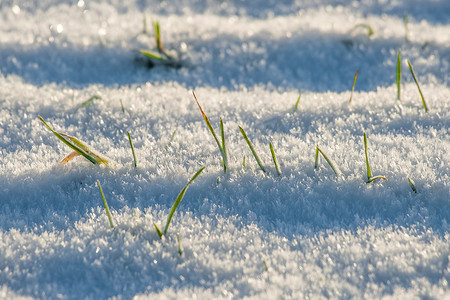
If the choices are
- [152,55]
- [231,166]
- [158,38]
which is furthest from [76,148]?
[158,38]

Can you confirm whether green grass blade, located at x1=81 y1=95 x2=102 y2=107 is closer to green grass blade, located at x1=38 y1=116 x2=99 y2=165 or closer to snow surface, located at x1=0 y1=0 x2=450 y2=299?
snow surface, located at x1=0 y1=0 x2=450 y2=299

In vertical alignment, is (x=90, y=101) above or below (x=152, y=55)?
below

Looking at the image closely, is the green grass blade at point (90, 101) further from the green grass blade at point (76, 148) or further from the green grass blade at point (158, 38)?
the green grass blade at point (158, 38)

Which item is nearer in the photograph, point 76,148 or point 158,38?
point 76,148

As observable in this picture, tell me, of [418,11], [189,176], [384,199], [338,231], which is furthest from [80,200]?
[418,11]

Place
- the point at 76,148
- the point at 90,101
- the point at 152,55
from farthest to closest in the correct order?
the point at 152,55 < the point at 90,101 < the point at 76,148

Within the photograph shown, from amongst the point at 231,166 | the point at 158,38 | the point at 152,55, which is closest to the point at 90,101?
the point at 152,55

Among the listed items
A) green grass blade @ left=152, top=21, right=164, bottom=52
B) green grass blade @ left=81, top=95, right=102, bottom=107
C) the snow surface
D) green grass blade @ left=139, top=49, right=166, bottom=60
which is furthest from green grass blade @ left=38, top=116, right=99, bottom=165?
green grass blade @ left=152, top=21, right=164, bottom=52

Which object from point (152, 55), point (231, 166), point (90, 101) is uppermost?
point (152, 55)

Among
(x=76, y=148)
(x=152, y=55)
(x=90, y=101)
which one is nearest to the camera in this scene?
(x=76, y=148)

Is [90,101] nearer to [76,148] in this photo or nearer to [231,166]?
[76,148]

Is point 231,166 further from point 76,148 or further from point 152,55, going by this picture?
point 152,55
